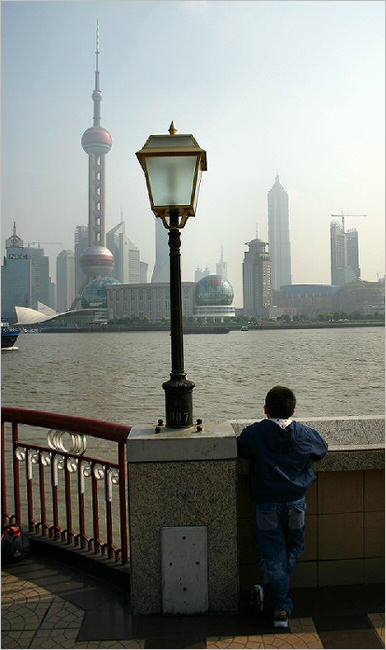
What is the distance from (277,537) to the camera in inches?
129

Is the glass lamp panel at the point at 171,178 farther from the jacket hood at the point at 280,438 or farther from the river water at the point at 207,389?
the river water at the point at 207,389

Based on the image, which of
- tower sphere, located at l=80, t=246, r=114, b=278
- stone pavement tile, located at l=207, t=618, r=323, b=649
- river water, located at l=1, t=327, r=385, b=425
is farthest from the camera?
tower sphere, located at l=80, t=246, r=114, b=278

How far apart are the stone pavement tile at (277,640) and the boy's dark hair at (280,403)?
112 centimetres

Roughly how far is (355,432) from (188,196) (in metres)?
1.97

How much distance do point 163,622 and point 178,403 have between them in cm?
120

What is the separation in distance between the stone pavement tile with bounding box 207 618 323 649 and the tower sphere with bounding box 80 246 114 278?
19432cm

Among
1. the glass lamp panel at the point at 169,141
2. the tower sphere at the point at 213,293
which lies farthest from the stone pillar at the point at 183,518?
the tower sphere at the point at 213,293

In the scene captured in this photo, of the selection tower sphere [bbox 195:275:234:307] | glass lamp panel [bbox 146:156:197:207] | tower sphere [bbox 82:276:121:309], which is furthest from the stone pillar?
tower sphere [bbox 82:276:121:309]

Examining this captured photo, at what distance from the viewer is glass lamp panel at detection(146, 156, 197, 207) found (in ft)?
11.5

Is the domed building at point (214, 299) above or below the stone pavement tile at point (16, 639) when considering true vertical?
above

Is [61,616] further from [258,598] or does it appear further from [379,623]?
[379,623]

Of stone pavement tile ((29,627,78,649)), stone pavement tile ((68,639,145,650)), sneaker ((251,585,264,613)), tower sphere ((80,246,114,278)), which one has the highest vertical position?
tower sphere ((80,246,114,278))

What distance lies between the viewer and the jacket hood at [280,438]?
3219 mm

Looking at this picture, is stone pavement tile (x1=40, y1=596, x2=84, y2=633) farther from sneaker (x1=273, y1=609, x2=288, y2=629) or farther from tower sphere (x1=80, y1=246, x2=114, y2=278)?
tower sphere (x1=80, y1=246, x2=114, y2=278)
